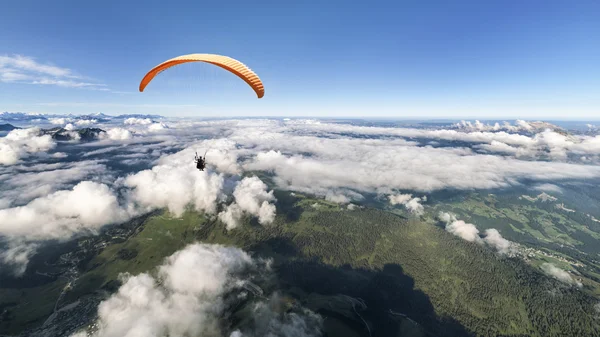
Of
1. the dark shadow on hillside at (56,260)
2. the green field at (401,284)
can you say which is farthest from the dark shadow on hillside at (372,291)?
the dark shadow on hillside at (56,260)

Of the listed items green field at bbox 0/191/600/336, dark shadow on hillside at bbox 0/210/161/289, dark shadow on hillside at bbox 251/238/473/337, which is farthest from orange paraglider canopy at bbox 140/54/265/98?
dark shadow on hillside at bbox 0/210/161/289

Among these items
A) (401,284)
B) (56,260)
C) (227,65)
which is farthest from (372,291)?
(56,260)

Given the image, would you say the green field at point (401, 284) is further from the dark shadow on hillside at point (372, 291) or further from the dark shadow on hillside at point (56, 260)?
the dark shadow on hillside at point (56, 260)

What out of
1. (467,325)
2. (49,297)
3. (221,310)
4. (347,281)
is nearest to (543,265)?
(467,325)

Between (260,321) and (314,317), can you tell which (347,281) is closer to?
(314,317)

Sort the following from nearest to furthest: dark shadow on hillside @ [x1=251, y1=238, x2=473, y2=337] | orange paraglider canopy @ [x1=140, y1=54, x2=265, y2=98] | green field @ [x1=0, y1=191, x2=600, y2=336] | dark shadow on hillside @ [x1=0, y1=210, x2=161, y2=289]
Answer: orange paraglider canopy @ [x1=140, y1=54, x2=265, y2=98] → dark shadow on hillside @ [x1=251, y1=238, x2=473, y2=337] → green field @ [x1=0, y1=191, x2=600, y2=336] → dark shadow on hillside @ [x1=0, y1=210, x2=161, y2=289]

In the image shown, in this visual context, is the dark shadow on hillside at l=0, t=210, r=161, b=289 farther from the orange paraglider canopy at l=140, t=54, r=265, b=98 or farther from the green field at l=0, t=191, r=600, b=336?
the orange paraglider canopy at l=140, t=54, r=265, b=98

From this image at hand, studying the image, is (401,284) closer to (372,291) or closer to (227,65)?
(372,291)
